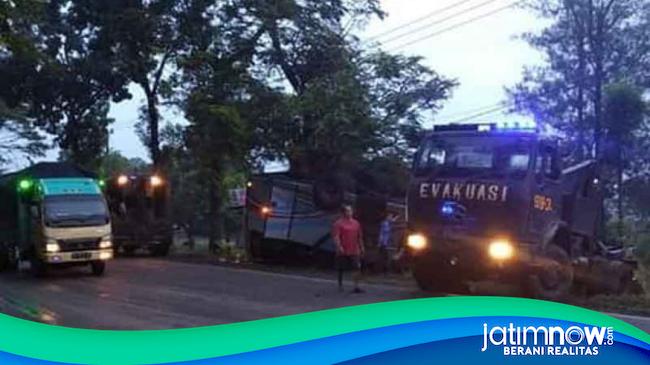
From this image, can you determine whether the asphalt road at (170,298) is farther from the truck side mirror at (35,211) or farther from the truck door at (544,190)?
the truck door at (544,190)

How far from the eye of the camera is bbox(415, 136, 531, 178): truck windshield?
11.4m

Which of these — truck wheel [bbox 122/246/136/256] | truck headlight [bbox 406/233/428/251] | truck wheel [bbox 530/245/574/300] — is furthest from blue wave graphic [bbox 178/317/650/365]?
truck wheel [bbox 122/246/136/256]

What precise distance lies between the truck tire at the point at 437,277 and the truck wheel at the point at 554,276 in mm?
1046

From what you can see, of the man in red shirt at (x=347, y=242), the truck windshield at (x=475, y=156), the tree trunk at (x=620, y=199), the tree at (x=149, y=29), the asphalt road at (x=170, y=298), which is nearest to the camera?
the asphalt road at (x=170, y=298)

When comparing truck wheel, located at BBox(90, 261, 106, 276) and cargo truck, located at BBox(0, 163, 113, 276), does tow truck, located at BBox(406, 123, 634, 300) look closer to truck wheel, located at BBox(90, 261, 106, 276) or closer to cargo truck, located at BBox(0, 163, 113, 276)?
truck wheel, located at BBox(90, 261, 106, 276)

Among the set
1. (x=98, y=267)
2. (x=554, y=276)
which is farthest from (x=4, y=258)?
(x=554, y=276)

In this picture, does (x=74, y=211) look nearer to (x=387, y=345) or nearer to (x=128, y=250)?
(x=128, y=250)

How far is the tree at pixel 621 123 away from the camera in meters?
20.2

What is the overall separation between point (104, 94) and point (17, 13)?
46.4 ft

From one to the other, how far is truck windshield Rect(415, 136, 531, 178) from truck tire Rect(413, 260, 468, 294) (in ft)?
4.36

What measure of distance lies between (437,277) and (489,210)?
1.28m

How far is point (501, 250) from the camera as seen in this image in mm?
11242

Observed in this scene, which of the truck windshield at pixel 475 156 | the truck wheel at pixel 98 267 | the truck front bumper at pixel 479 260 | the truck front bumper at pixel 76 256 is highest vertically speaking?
the truck windshield at pixel 475 156

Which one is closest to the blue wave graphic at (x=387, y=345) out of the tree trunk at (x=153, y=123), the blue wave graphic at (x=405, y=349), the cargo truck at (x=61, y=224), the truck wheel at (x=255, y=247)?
the blue wave graphic at (x=405, y=349)
